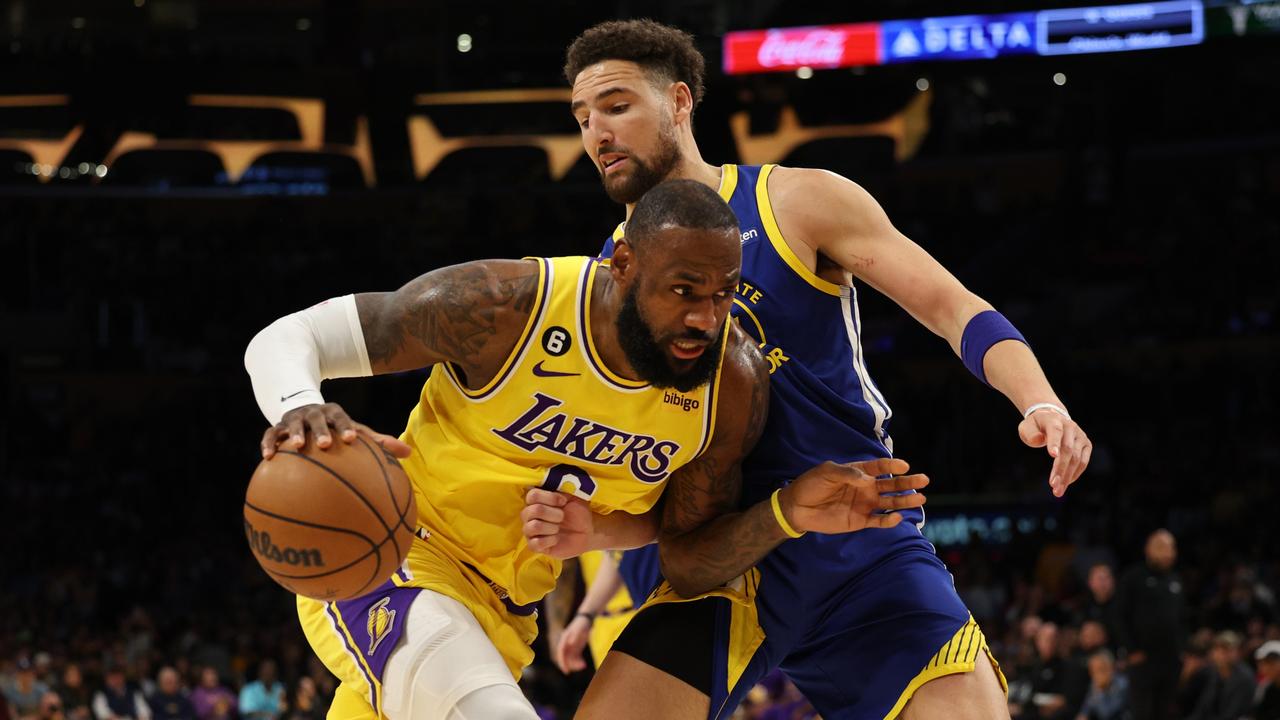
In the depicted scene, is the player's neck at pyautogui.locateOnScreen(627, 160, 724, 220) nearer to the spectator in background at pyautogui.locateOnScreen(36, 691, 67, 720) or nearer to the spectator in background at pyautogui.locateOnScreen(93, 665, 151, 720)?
the spectator in background at pyautogui.locateOnScreen(36, 691, 67, 720)

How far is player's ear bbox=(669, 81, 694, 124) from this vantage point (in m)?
4.00

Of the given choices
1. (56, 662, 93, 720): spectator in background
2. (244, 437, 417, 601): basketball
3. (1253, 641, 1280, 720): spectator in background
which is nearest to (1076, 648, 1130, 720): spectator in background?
(1253, 641, 1280, 720): spectator in background

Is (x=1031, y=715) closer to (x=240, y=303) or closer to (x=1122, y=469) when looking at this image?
(x=1122, y=469)

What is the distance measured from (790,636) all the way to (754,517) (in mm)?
434

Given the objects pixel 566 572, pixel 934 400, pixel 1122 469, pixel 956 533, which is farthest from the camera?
pixel 934 400

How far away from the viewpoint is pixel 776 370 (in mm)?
3689

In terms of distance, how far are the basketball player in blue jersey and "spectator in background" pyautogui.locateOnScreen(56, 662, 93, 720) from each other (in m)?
10.2

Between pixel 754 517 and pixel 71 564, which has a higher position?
pixel 754 517

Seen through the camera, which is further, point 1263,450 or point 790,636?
point 1263,450

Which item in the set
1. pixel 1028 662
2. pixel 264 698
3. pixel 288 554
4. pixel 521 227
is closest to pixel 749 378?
pixel 288 554

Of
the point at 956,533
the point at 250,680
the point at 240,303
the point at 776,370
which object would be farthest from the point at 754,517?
the point at 240,303

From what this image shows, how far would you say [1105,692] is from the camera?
392 inches

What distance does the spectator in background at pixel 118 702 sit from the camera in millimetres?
12711

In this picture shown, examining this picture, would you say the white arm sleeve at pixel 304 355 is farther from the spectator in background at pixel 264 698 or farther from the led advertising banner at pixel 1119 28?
the led advertising banner at pixel 1119 28
